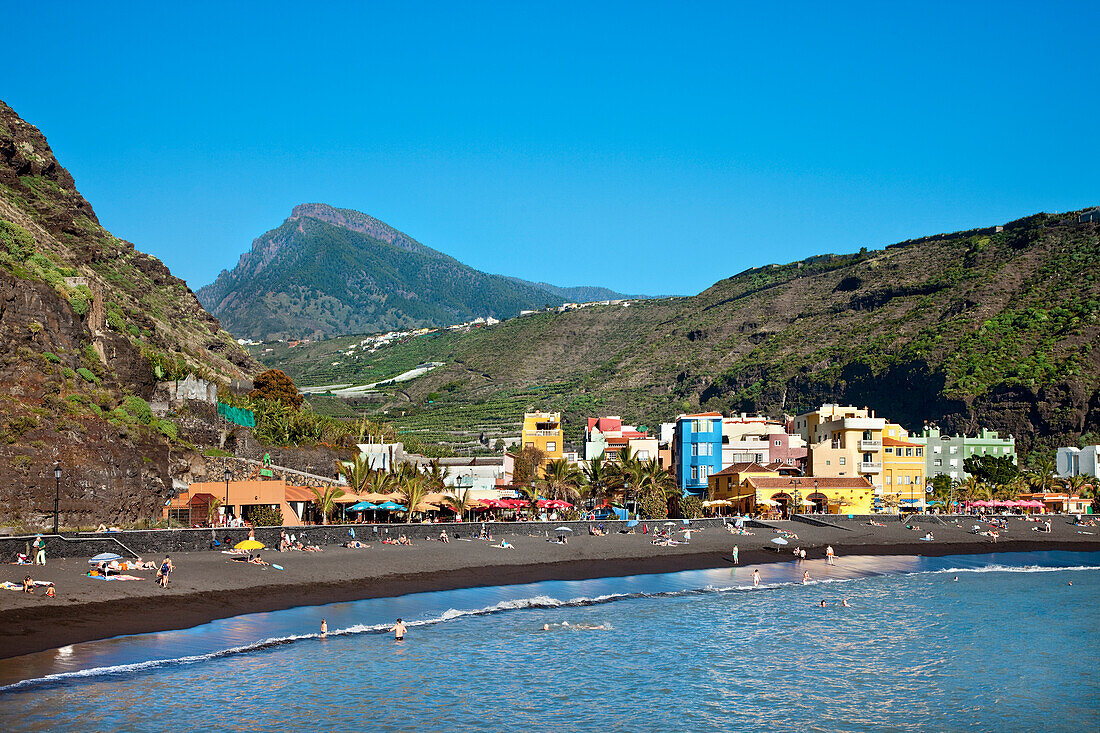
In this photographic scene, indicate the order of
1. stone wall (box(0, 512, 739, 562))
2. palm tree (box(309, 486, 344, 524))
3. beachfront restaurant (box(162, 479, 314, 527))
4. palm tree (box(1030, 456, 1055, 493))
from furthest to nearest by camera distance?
1. palm tree (box(1030, 456, 1055, 493))
2. palm tree (box(309, 486, 344, 524))
3. beachfront restaurant (box(162, 479, 314, 527))
4. stone wall (box(0, 512, 739, 562))

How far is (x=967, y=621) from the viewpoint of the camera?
36500mm

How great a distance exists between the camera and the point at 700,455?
247ft

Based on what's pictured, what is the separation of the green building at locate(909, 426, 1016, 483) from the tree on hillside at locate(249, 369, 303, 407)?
54899 mm

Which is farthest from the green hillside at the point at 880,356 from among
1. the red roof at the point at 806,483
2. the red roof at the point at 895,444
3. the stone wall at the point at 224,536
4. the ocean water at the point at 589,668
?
the ocean water at the point at 589,668

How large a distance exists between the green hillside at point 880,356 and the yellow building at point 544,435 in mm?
30663

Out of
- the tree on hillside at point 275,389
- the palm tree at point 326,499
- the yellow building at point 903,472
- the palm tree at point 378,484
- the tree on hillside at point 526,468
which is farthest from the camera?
the tree on hillside at point 275,389

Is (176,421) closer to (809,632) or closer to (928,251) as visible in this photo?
(809,632)

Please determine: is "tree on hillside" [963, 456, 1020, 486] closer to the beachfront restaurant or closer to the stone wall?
the stone wall

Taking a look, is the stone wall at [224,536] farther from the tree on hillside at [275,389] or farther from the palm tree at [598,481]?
the tree on hillside at [275,389]

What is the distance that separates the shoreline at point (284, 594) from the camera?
25312 millimetres

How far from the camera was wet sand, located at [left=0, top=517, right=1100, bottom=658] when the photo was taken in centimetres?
2662

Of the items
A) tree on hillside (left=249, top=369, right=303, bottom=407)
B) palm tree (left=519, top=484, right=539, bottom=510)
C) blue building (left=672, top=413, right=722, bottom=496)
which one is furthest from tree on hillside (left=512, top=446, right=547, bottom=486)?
tree on hillside (left=249, top=369, right=303, bottom=407)

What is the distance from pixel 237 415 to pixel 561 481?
21114 mm

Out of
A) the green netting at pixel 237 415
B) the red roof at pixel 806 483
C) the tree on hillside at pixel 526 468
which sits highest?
the green netting at pixel 237 415
